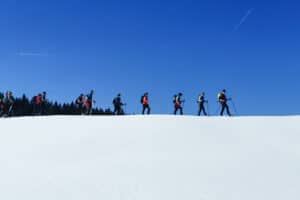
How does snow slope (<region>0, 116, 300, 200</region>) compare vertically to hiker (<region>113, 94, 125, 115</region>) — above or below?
below

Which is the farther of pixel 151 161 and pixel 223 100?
pixel 223 100

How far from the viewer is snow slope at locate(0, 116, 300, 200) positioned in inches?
313

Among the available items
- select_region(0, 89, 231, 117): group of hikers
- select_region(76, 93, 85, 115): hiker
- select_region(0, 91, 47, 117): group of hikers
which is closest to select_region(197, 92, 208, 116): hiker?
select_region(0, 89, 231, 117): group of hikers

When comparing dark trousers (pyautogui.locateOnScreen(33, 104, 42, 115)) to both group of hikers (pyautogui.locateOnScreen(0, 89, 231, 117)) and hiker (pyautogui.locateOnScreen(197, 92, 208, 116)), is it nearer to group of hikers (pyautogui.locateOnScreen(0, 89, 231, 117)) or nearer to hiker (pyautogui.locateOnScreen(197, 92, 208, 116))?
group of hikers (pyautogui.locateOnScreen(0, 89, 231, 117))

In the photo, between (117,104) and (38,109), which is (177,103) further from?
(38,109)

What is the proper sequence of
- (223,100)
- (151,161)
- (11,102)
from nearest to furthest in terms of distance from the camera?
(151,161) → (223,100) → (11,102)

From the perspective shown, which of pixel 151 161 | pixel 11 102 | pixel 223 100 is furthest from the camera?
pixel 11 102

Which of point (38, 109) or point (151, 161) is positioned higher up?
point (38, 109)

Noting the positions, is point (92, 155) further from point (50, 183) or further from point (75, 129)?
point (75, 129)

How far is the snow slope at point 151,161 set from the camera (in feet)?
26.1

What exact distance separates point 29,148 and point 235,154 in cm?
598

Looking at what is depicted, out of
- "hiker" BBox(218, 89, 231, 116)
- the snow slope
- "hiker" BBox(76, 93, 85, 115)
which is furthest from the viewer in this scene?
"hiker" BBox(76, 93, 85, 115)

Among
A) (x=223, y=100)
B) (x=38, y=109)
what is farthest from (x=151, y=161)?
(x=38, y=109)

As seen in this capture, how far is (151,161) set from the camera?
32.9ft
